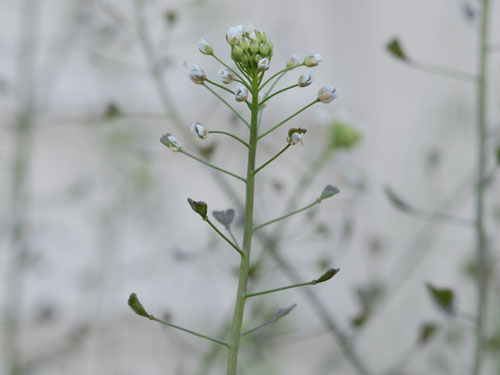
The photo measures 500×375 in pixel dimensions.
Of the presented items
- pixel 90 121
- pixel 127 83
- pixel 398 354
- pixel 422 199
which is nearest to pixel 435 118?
pixel 422 199

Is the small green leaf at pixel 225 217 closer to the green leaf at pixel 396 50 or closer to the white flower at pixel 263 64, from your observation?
the white flower at pixel 263 64

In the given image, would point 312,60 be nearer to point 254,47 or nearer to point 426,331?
point 254,47

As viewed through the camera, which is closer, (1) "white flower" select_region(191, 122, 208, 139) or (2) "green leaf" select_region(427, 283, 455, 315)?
(1) "white flower" select_region(191, 122, 208, 139)

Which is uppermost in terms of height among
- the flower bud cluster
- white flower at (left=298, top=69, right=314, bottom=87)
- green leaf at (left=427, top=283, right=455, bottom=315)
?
the flower bud cluster

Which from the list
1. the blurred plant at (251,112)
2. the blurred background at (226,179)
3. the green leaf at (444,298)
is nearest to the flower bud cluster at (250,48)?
the blurred plant at (251,112)

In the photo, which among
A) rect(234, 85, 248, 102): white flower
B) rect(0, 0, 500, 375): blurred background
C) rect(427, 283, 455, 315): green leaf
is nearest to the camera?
rect(234, 85, 248, 102): white flower

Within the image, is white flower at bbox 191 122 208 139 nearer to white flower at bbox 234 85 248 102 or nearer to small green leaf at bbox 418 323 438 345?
white flower at bbox 234 85 248 102

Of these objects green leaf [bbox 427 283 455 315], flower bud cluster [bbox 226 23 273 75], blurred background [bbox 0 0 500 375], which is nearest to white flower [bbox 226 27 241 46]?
flower bud cluster [bbox 226 23 273 75]
